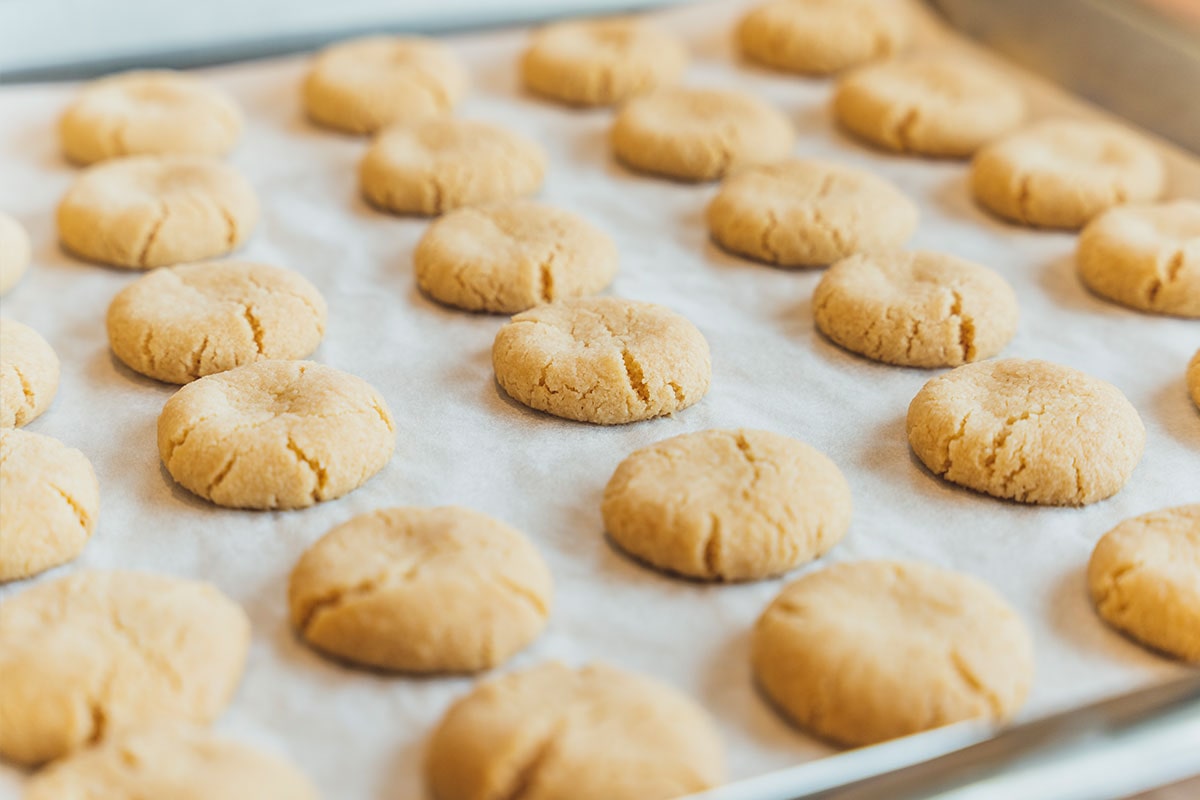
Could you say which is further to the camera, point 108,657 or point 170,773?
point 108,657

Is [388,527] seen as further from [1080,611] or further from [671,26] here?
[671,26]

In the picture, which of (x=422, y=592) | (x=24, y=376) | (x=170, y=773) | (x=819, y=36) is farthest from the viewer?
(x=819, y=36)

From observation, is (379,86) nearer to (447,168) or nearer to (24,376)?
(447,168)

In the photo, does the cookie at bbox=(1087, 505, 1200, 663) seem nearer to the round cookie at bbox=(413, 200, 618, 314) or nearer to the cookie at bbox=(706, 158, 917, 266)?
the cookie at bbox=(706, 158, 917, 266)

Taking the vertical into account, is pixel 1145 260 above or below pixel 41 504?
above

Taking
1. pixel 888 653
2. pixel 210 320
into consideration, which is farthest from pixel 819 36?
pixel 888 653

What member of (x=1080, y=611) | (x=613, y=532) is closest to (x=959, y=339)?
(x=1080, y=611)
